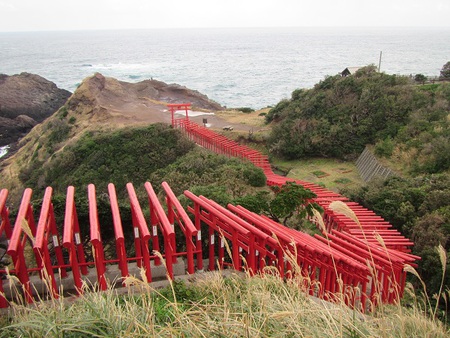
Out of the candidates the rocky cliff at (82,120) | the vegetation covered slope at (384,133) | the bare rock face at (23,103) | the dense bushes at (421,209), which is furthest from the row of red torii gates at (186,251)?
the bare rock face at (23,103)

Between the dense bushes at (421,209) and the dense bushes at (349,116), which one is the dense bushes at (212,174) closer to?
the dense bushes at (421,209)

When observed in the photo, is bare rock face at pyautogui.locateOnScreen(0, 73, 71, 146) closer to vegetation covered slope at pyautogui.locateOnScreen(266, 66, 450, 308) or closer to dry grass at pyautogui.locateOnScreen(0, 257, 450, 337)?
vegetation covered slope at pyautogui.locateOnScreen(266, 66, 450, 308)

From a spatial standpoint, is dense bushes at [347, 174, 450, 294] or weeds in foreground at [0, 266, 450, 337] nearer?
weeds in foreground at [0, 266, 450, 337]

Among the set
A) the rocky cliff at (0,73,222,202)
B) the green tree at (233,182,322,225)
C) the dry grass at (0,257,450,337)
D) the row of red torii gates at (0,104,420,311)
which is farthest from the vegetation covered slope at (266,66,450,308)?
the rocky cliff at (0,73,222,202)

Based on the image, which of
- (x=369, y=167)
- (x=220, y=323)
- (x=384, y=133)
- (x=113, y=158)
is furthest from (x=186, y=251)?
(x=384, y=133)

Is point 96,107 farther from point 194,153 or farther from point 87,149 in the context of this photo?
point 194,153

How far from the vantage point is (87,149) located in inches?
998

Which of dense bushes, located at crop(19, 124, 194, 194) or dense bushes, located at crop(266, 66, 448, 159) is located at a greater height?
dense bushes, located at crop(266, 66, 448, 159)

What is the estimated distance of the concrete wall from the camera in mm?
19047

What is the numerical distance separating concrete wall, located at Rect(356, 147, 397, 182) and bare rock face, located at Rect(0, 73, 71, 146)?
36.1m

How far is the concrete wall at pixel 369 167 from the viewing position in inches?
750

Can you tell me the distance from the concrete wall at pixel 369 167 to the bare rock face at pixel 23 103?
119 feet

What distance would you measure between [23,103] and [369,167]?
45301mm

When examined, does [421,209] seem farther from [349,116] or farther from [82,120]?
[82,120]
